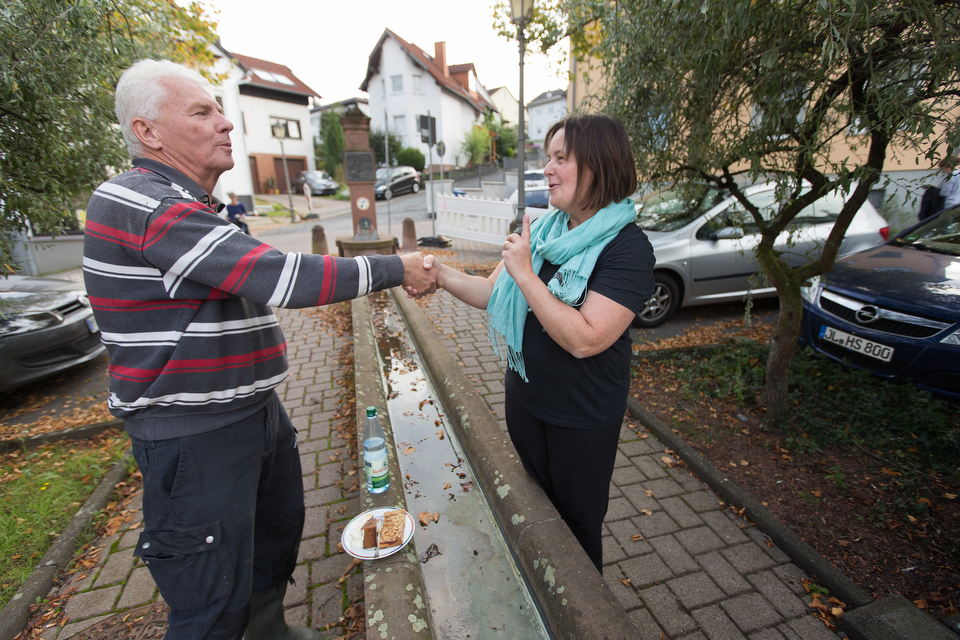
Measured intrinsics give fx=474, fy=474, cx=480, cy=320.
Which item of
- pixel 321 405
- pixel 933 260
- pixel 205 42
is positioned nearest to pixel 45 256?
pixel 205 42

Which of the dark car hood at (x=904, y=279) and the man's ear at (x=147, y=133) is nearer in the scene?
the man's ear at (x=147, y=133)

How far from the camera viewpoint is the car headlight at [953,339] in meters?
3.45

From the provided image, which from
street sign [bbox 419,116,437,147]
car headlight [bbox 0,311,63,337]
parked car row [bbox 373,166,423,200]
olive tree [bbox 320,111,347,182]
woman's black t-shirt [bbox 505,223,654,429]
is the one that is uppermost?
olive tree [bbox 320,111,347,182]

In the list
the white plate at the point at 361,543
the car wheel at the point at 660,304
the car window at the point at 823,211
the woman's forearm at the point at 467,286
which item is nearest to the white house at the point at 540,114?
the car window at the point at 823,211

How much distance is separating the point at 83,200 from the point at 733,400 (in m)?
6.29

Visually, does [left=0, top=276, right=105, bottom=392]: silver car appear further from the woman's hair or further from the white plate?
the woman's hair

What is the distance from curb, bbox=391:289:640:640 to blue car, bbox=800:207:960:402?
3.36 meters

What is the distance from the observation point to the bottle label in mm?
2717

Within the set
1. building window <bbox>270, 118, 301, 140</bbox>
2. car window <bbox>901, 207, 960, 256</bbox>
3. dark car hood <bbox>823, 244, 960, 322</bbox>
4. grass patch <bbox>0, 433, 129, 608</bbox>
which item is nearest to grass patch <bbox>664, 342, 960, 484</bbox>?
dark car hood <bbox>823, 244, 960, 322</bbox>

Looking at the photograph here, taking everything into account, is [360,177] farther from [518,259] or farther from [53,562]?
[518,259]

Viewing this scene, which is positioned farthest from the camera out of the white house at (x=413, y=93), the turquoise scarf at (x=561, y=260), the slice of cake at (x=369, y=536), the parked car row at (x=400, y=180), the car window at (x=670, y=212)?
the white house at (x=413, y=93)

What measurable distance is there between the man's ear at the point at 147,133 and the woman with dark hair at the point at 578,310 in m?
1.22

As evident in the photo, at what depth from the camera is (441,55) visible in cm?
3841

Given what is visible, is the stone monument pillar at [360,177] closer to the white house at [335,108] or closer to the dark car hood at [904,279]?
the dark car hood at [904,279]
